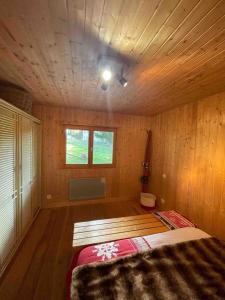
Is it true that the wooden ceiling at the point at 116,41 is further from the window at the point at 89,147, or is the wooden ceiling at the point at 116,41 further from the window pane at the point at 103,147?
the window pane at the point at 103,147

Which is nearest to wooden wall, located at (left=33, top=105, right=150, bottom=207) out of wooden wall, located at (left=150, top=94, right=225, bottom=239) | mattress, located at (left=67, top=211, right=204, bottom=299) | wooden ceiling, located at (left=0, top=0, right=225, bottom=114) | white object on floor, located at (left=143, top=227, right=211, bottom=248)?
wooden wall, located at (left=150, top=94, right=225, bottom=239)

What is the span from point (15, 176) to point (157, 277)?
196cm

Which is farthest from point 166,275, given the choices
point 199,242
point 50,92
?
point 50,92

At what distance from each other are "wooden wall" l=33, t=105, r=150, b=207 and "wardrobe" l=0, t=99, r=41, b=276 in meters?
0.51

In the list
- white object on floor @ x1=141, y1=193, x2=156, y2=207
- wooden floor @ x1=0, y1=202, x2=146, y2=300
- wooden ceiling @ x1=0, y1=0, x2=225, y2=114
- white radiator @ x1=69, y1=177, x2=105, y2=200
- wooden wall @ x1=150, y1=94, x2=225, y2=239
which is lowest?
wooden floor @ x1=0, y1=202, x2=146, y2=300

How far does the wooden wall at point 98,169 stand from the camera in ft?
11.0

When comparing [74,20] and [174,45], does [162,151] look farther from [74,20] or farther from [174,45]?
[74,20]

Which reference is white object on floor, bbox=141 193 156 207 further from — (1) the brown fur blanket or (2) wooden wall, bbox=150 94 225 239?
(1) the brown fur blanket

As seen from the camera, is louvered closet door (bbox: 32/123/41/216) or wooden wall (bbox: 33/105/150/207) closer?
louvered closet door (bbox: 32/123/41/216)

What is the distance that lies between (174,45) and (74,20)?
0.76 m

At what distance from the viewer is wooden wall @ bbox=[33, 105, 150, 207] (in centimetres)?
335

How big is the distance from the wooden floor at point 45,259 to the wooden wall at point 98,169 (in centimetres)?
60

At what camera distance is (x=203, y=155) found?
2.47 meters

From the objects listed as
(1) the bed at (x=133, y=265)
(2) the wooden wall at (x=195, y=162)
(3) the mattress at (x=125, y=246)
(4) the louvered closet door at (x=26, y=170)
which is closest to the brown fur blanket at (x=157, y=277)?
(1) the bed at (x=133, y=265)
